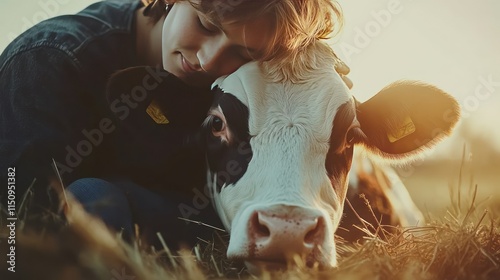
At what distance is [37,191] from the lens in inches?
110

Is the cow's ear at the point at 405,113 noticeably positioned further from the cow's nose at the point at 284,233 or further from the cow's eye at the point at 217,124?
the cow's nose at the point at 284,233

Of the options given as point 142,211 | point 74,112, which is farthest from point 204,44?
point 142,211

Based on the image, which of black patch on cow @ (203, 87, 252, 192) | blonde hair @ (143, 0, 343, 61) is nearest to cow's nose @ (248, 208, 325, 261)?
black patch on cow @ (203, 87, 252, 192)

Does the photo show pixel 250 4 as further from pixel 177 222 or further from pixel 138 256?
pixel 138 256

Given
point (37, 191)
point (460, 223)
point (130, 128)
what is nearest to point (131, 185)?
point (130, 128)

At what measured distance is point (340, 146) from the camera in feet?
9.45

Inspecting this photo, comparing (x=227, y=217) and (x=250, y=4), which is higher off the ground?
(x=250, y=4)

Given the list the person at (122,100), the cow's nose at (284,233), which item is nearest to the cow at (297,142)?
the cow's nose at (284,233)

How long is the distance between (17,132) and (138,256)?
1.18 metres

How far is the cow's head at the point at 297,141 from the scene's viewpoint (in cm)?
239

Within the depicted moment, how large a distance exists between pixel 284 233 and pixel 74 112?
4.54ft

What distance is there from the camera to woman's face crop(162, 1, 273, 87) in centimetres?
299

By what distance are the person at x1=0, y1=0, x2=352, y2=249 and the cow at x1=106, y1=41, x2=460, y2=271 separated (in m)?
0.11

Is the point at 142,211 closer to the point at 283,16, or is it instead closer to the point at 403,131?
the point at 283,16
